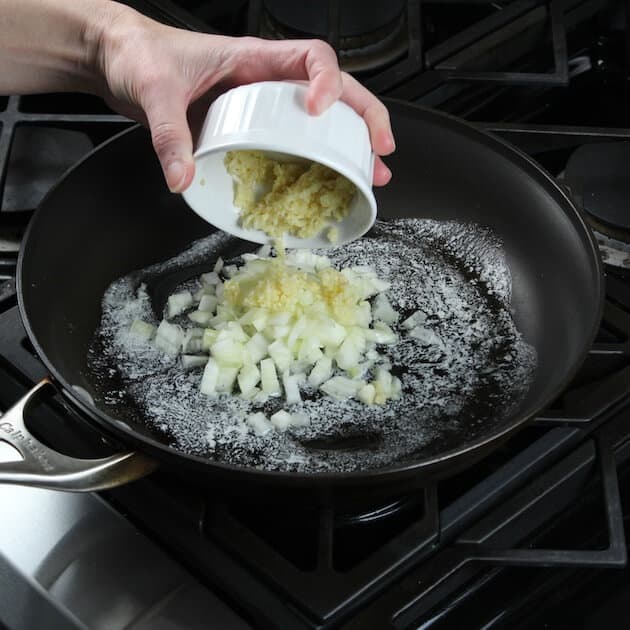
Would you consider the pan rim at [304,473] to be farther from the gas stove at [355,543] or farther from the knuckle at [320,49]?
the knuckle at [320,49]

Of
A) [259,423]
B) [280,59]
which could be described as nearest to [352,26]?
[280,59]

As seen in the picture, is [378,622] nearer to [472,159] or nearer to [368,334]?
[368,334]

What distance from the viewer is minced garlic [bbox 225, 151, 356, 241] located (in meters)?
0.91

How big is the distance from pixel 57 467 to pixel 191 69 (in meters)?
0.44

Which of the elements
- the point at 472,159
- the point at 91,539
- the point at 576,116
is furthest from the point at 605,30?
the point at 91,539

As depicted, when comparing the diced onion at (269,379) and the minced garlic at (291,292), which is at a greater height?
the minced garlic at (291,292)

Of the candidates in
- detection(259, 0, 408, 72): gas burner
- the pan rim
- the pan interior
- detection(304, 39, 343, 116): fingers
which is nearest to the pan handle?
the pan rim

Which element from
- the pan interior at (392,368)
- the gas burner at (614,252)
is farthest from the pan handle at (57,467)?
the gas burner at (614,252)

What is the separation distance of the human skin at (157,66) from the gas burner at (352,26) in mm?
373

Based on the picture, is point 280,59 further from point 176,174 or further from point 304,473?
point 304,473

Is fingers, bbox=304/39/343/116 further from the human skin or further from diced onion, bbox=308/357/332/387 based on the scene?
diced onion, bbox=308/357/332/387

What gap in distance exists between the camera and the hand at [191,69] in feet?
2.78

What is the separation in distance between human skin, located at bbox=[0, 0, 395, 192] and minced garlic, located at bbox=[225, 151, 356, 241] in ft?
0.19

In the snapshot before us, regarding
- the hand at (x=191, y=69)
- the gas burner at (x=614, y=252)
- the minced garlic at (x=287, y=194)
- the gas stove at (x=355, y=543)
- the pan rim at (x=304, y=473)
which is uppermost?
the hand at (x=191, y=69)
